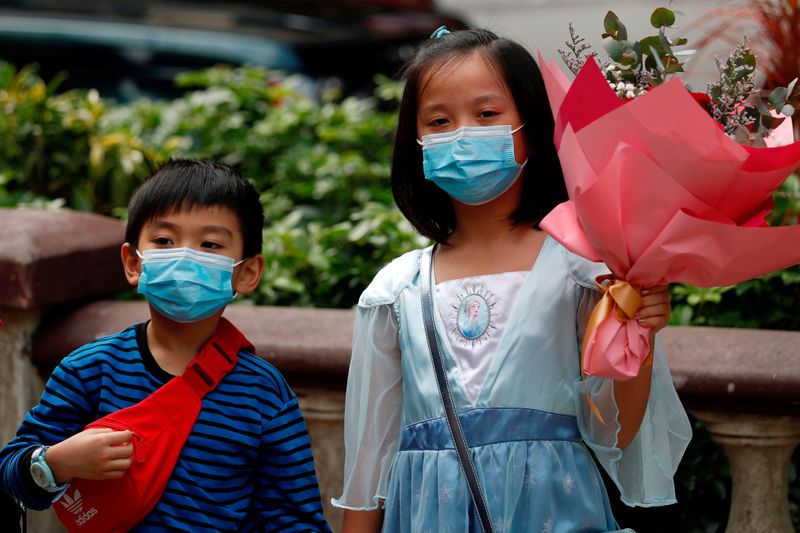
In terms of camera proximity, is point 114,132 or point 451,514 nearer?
point 451,514

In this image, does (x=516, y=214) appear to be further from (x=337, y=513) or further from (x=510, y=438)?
(x=337, y=513)

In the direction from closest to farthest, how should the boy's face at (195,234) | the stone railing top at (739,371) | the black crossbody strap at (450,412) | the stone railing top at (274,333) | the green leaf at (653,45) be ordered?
the green leaf at (653,45), the black crossbody strap at (450,412), the boy's face at (195,234), the stone railing top at (739,371), the stone railing top at (274,333)

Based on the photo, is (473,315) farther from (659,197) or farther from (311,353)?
(311,353)

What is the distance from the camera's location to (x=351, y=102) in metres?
5.70

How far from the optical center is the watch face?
2432 millimetres

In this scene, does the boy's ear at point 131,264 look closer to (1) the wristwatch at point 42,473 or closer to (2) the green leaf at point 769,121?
(1) the wristwatch at point 42,473

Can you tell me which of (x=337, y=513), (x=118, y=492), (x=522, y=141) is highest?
(x=522, y=141)

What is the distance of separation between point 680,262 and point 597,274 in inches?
15.1

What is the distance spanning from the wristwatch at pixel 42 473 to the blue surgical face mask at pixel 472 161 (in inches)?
39.0

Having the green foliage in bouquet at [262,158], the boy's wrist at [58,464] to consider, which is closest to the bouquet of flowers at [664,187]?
the boy's wrist at [58,464]

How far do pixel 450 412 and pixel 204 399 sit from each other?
21.4 inches

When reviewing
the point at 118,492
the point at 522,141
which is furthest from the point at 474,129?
the point at 118,492

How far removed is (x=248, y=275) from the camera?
8.86 feet

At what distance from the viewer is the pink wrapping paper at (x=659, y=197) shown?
2.01 metres
